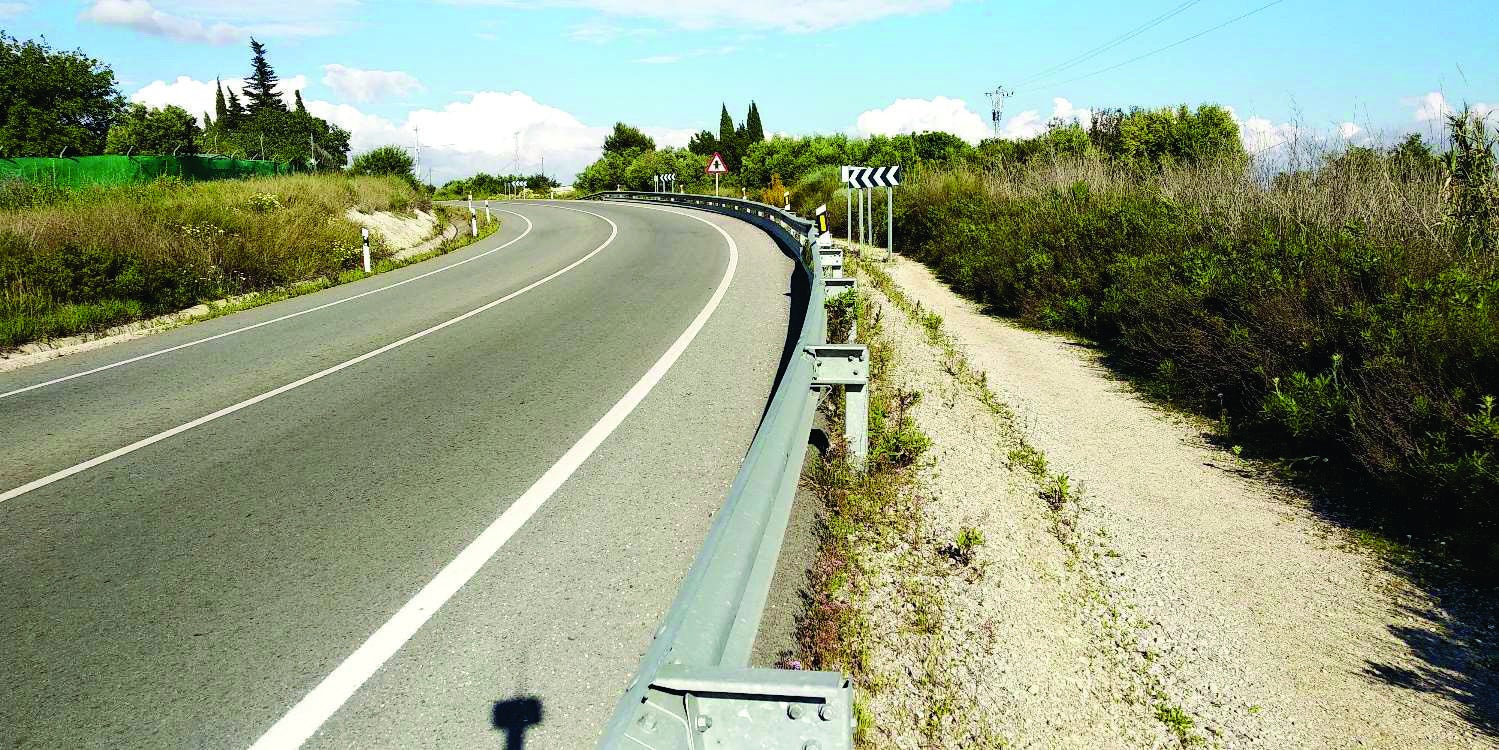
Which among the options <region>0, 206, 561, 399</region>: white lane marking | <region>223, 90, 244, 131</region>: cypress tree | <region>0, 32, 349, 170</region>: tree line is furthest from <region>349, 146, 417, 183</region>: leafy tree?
<region>223, 90, 244, 131</region>: cypress tree

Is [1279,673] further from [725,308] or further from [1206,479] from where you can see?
[725,308]

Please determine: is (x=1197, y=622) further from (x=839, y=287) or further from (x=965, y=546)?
(x=839, y=287)

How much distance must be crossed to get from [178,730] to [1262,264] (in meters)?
9.20

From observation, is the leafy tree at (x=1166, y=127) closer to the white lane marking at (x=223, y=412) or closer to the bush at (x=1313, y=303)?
the bush at (x=1313, y=303)

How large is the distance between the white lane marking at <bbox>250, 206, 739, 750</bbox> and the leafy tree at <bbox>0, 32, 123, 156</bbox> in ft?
266

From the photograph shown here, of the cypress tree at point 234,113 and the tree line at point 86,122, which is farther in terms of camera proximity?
the cypress tree at point 234,113

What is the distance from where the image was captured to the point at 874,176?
70.0 feet

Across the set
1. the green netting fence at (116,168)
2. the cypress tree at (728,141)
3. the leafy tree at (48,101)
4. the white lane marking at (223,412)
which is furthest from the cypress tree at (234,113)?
the white lane marking at (223,412)

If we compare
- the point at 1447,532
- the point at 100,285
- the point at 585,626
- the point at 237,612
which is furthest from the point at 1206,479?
the point at 100,285

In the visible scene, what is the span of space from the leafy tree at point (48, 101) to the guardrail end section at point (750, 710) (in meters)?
85.1

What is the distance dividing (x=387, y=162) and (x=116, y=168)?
23483 millimetres

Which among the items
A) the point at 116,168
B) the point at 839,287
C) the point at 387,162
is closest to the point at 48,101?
the point at 387,162

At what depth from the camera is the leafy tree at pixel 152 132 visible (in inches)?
2982

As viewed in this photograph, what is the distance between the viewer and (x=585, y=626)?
3.90 m
